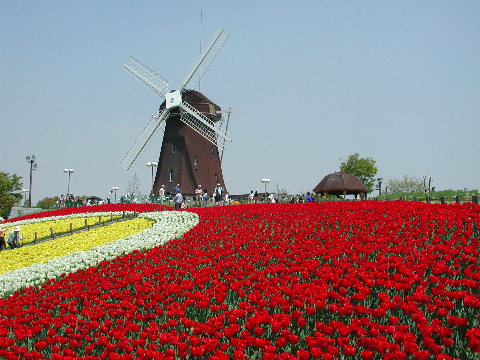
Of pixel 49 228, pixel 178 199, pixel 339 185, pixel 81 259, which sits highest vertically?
pixel 339 185

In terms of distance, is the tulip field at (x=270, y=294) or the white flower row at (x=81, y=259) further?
the white flower row at (x=81, y=259)

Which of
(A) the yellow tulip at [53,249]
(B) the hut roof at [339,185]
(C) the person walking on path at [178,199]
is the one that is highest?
(B) the hut roof at [339,185]

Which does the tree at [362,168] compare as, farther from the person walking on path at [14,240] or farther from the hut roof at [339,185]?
the person walking on path at [14,240]

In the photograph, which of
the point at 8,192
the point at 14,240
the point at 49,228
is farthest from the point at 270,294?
the point at 8,192

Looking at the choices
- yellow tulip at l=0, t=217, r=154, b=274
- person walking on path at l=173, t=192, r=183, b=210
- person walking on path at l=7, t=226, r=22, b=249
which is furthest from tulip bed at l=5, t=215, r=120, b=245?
person walking on path at l=173, t=192, r=183, b=210

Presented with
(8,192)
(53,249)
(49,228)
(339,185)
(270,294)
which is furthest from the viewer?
(8,192)

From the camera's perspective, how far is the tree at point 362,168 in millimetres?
71375

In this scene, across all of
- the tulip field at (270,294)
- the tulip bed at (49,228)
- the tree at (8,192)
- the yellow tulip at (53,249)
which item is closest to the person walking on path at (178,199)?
the tulip bed at (49,228)

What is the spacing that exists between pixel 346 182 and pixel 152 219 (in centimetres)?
2590

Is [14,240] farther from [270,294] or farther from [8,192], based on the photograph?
[8,192]

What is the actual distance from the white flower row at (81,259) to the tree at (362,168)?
57.4 meters

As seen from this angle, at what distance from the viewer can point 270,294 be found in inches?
260

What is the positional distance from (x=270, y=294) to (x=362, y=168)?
6709 centimetres

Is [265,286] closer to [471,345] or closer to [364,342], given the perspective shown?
[364,342]
